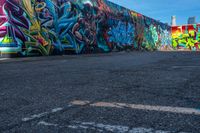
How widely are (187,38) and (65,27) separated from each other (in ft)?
96.1

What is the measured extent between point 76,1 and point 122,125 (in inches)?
775

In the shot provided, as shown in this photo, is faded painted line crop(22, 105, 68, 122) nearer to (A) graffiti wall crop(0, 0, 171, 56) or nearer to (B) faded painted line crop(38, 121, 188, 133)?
(B) faded painted line crop(38, 121, 188, 133)

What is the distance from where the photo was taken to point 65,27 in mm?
19500

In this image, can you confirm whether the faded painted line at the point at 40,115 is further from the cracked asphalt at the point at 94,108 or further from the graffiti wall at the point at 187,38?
the graffiti wall at the point at 187,38

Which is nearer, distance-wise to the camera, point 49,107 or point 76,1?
point 49,107

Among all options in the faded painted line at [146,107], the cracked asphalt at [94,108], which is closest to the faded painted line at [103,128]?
the cracked asphalt at [94,108]

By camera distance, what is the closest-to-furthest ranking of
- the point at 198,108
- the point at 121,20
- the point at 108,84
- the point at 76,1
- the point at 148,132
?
the point at 148,132 < the point at 198,108 < the point at 108,84 < the point at 76,1 < the point at 121,20

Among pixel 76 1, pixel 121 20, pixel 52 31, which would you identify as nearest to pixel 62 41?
pixel 52 31

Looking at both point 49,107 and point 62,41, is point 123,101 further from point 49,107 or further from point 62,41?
point 62,41

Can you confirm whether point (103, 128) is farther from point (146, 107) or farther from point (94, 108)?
point (146, 107)

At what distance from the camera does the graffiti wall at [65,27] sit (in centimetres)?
1519

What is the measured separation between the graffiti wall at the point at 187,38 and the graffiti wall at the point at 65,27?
14093mm

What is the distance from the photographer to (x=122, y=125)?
8.04 feet

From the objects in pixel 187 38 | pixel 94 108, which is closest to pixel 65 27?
pixel 94 108
